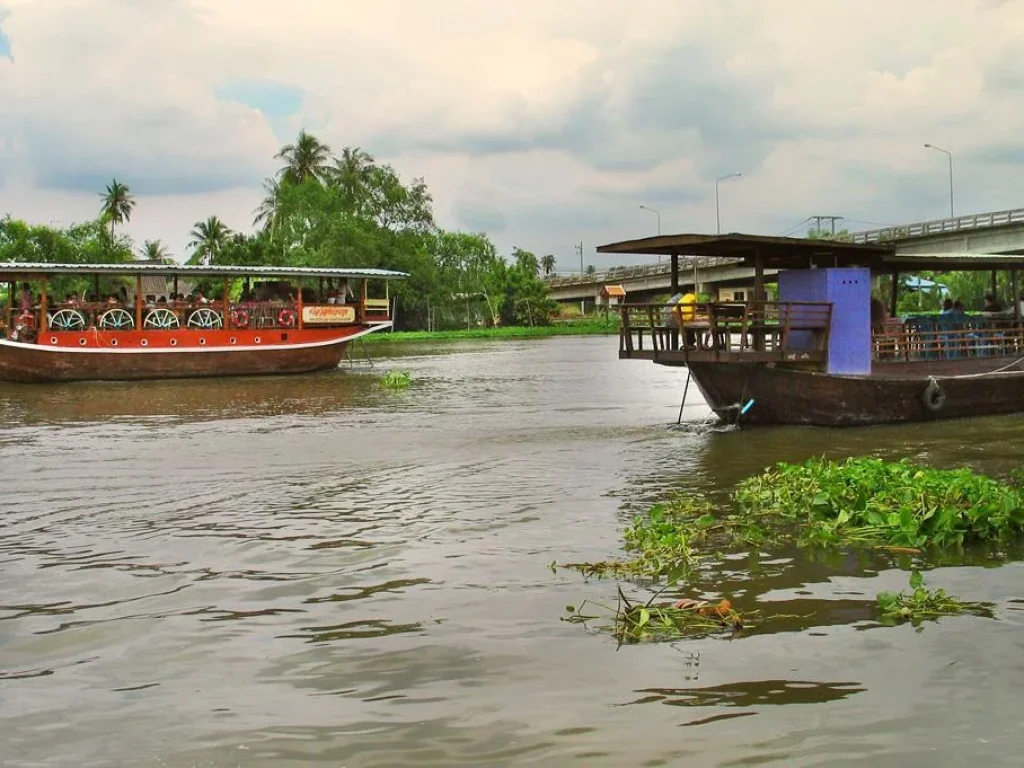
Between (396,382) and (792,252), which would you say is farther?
(396,382)

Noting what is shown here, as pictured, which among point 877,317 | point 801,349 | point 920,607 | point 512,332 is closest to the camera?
point 920,607

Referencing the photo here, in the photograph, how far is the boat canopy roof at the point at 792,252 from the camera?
14242mm

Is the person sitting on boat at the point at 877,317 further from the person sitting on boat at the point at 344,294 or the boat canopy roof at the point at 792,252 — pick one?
the person sitting on boat at the point at 344,294

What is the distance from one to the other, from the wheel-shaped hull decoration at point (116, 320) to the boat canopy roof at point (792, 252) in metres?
18.8

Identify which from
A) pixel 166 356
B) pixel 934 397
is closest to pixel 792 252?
pixel 934 397

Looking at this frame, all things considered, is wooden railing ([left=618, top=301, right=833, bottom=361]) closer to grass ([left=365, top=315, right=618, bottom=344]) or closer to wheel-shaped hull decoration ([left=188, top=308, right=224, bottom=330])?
wheel-shaped hull decoration ([left=188, top=308, right=224, bottom=330])

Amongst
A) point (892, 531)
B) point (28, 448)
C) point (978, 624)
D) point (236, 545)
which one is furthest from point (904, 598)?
point (28, 448)

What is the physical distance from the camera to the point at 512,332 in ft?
255

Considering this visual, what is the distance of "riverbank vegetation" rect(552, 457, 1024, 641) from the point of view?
6129 millimetres

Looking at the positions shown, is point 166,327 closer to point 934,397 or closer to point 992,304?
point 992,304

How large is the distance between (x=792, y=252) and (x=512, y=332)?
6244 cm

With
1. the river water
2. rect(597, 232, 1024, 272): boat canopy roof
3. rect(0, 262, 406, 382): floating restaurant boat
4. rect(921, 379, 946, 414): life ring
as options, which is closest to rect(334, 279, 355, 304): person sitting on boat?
rect(0, 262, 406, 382): floating restaurant boat

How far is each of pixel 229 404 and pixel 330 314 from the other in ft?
37.7

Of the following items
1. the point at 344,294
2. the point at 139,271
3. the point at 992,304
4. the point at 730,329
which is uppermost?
the point at 139,271
